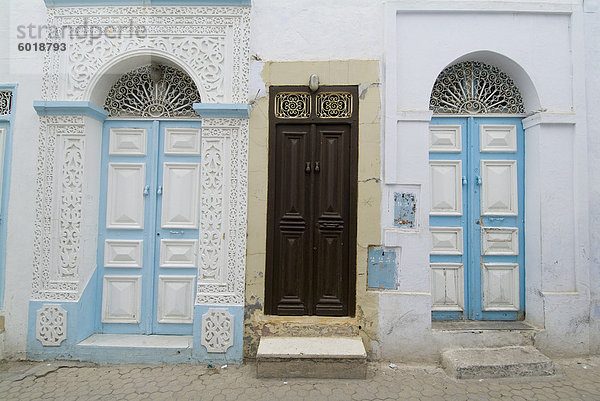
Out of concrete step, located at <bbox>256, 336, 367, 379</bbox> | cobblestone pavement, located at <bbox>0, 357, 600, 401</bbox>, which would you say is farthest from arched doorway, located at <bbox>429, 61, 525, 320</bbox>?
concrete step, located at <bbox>256, 336, 367, 379</bbox>

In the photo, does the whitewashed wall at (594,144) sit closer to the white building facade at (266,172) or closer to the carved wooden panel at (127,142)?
the white building facade at (266,172)

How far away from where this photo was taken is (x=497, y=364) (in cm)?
303

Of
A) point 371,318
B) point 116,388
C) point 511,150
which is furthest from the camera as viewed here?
point 511,150

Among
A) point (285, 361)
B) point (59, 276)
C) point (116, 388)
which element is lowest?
point (116, 388)

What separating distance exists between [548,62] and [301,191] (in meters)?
2.98

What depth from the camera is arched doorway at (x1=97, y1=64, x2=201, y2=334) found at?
361 centimetres

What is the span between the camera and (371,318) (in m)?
3.36

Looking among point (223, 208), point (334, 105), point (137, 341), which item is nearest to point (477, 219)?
point (334, 105)

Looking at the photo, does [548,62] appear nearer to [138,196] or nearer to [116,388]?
[138,196]

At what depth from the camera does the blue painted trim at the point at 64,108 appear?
343 centimetres

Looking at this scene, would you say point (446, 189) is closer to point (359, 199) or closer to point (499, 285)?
point (359, 199)

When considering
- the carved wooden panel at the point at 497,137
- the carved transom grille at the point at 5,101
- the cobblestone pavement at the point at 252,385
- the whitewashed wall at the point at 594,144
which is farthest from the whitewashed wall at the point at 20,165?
the whitewashed wall at the point at 594,144

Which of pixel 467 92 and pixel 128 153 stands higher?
pixel 467 92

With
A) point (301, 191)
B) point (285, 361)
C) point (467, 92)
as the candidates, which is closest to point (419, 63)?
point (467, 92)
